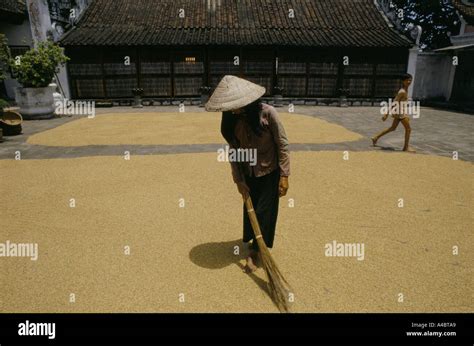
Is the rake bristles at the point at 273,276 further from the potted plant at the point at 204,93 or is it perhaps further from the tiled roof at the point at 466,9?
the tiled roof at the point at 466,9

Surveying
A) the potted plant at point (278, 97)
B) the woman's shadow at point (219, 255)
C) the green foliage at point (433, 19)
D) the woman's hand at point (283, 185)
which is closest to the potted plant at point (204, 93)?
the potted plant at point (278, 97)

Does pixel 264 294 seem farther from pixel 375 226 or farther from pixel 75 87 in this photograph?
pixel 75 87

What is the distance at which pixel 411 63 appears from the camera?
17.5 metres

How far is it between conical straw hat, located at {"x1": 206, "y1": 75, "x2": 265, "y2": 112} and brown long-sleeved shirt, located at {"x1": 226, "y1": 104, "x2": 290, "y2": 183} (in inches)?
9.9

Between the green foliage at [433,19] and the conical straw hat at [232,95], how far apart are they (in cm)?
2929

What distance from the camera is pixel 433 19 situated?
27578 millimetres

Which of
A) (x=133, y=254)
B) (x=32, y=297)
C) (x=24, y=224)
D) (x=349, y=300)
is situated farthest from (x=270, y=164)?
(x=24, y=224)

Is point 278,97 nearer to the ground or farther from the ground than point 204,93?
nearer to the ground

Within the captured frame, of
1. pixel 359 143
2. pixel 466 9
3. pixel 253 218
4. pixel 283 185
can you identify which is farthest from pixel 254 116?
pixel 466 9

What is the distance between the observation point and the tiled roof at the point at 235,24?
656 inches

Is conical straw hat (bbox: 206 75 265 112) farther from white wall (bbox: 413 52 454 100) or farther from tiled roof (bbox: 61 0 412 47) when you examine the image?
white wall (bbox: 413 52 454 100)

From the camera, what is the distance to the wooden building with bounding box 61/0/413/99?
16.7 m

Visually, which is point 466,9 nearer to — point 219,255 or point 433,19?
point 433,19

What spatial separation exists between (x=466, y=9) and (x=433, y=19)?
1090 cm
